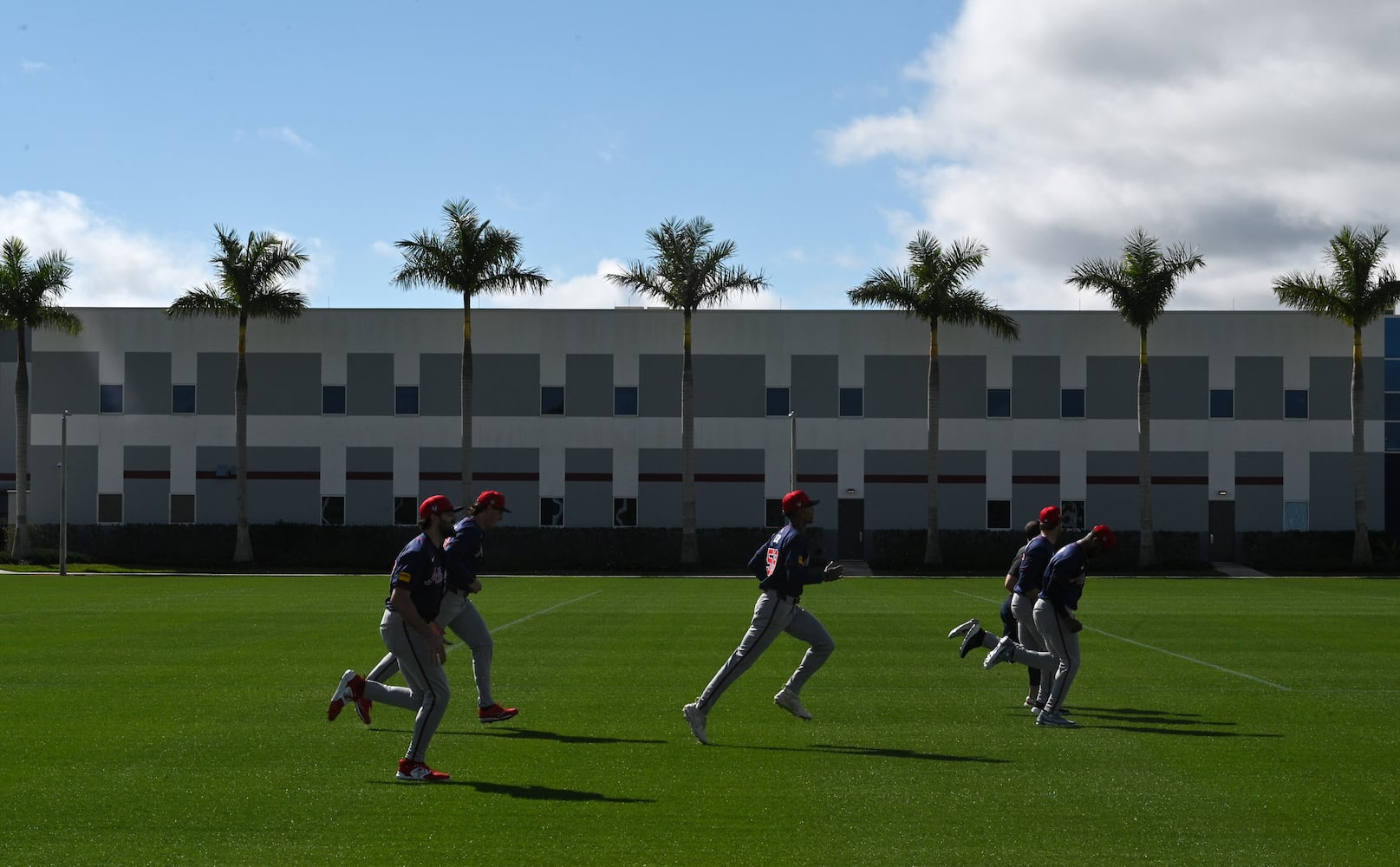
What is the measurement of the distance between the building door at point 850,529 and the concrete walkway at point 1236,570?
1394cm

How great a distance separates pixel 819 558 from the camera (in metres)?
55.7

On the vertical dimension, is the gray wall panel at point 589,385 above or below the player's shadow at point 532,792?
above

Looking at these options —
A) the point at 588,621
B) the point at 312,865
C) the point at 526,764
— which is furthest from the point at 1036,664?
the point at 588,621

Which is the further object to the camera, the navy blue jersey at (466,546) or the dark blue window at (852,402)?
the dark blue window at (852,402)

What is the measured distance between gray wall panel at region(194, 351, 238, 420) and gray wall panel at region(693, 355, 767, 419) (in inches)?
784

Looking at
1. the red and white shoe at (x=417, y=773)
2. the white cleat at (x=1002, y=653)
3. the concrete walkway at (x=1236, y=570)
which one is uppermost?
the white cleat at (x=1002, y=653)

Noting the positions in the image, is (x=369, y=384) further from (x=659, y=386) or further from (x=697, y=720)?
(x=697, y=720)

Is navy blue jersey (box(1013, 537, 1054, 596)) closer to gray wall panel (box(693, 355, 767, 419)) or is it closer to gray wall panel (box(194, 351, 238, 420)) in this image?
gray wall panel (box(693, 355, 767, 419))

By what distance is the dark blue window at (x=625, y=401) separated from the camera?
59938mm

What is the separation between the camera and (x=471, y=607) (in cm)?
1358

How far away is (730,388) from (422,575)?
164 ft

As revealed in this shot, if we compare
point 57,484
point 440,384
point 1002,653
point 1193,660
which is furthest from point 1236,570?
point 57,484

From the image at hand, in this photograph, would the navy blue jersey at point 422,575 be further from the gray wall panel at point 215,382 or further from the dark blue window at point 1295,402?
the dark blue window at point 1295,402

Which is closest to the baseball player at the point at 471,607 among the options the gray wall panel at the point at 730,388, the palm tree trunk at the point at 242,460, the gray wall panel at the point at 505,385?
the palm tree trunk at the point at 242,460
